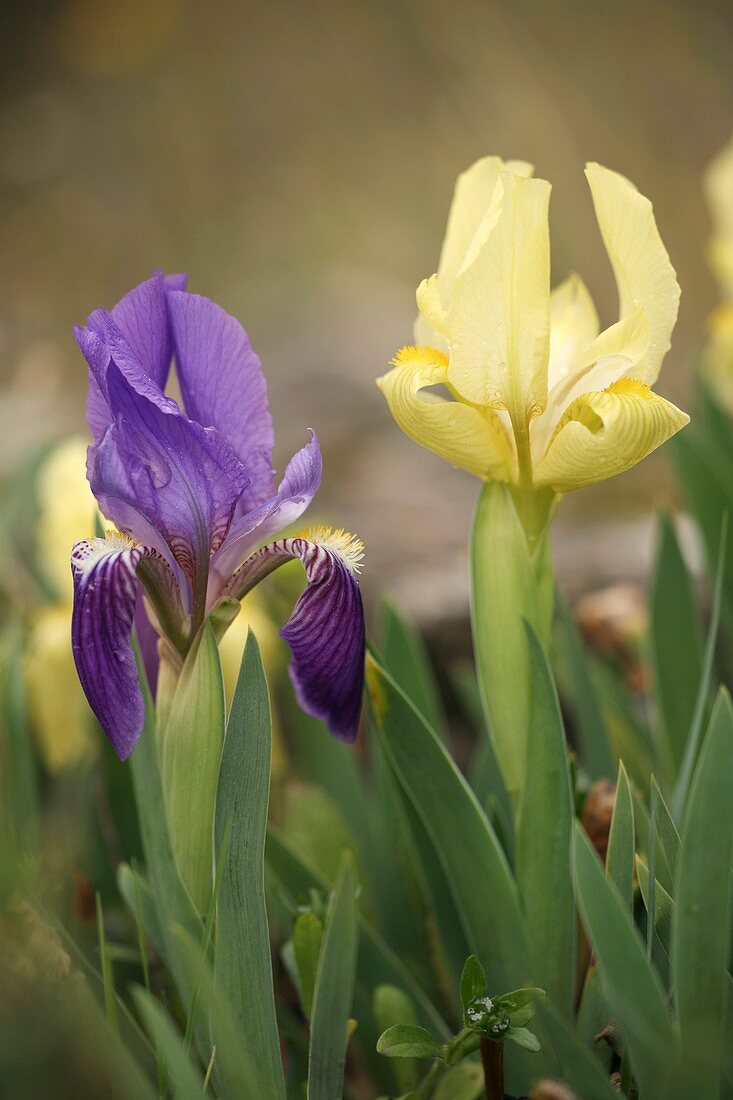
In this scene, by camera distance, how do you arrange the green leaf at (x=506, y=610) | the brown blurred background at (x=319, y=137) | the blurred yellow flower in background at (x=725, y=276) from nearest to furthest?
the green leaf at (x=506, y=610) → the blurred yellow flower in background at (x=725, y=276) → the brown blurred background at (x=319, y=137)

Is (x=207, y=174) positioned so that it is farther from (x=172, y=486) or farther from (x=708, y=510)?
(x=172, y=486)

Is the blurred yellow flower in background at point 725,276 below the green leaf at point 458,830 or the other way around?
the other way around

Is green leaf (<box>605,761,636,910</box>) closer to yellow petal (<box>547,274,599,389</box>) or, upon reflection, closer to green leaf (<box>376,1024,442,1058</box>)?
green leaf (<box>376,1024,442,1058</box>)

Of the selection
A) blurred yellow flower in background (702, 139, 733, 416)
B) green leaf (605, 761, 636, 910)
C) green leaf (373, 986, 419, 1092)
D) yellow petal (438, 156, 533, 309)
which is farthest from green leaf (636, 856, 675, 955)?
blurred yellow flower in background (702, 139, 733, 416)

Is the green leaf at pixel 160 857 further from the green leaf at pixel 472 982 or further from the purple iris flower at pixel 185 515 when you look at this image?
the green leaf at pixel 472 982

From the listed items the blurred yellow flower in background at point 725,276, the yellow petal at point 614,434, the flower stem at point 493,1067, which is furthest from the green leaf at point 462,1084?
the blurred yellow flower in background at point 725,276
